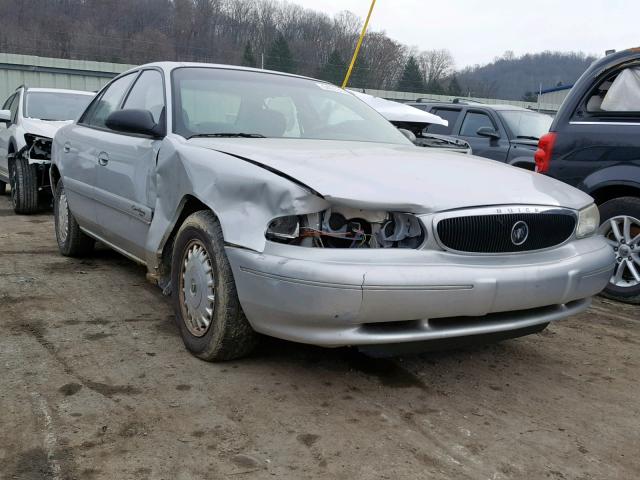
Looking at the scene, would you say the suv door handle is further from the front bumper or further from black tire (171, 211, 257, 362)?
the front bumper

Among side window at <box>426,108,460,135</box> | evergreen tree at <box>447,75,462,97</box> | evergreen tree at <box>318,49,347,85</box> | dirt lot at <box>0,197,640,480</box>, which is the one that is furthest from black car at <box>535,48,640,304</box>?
evergreen tree at <box>447,75,462,97</box>

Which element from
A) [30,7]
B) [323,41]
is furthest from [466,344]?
[323,41]

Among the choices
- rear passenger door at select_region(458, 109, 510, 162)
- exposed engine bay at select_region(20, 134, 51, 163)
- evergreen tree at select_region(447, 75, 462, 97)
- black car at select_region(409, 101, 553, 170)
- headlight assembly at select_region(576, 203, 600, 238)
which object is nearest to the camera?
headlight assembly at select_region(576, 203, 600, 238)

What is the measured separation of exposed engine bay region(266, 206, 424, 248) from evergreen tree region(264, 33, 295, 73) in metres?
21.3

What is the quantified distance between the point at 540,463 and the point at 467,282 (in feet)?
2.35

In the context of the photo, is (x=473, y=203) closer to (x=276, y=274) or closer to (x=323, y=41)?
(x=276, y=274)

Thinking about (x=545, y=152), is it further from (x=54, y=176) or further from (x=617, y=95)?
(x=54, y=176)

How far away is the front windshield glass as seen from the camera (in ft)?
11.6

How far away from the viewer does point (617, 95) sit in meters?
4.67

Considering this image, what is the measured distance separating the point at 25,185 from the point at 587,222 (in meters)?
6.60

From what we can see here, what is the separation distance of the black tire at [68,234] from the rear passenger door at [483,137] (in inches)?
226

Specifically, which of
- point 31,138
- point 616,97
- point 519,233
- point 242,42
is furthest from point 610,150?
point 242,42

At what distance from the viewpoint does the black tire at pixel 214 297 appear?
2.75 m

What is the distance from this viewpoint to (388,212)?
8.48 feet
